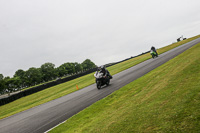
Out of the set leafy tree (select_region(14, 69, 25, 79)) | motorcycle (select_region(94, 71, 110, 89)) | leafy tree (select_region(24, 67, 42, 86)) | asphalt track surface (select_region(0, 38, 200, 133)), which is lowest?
asphalt track surface (select_region(0, 38, 200, 133))

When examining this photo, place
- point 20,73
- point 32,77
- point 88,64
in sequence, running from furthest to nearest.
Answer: point 88,64 < point 20,73 < point 32,77

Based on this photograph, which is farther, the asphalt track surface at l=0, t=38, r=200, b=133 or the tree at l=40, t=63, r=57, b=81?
the tree at l=40, t=63, r=57, b=81

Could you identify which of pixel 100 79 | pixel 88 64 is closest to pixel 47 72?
pixel 88 64

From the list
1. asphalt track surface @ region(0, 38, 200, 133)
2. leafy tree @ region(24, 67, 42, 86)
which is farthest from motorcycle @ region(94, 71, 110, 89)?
leafy tree @ region(24, 67, 42, 86)

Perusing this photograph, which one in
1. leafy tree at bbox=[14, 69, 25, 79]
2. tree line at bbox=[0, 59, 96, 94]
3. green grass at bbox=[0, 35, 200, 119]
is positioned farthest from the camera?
leafy tree at bbox=[14, 69, 25, 79]

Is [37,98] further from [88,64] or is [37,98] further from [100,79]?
[88,64]

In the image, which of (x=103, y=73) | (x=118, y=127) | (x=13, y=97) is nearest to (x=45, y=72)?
(x=13, y=97)

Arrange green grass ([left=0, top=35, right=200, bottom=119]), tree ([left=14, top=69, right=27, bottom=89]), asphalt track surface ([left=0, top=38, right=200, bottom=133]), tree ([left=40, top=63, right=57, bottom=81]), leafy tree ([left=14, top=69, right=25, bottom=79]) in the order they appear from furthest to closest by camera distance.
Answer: tree ([left=40, top=63, right=57, bottom=81])
leafy tree ([left=14, top=69, right=25, bottom=79])
tree ([left=14, top=69, right=27, bottom=89])
green grass ([left=0, top=35, right=200, bottom=119])
asphalt track surface ([left=0, top=38, right=200, bottom=133])

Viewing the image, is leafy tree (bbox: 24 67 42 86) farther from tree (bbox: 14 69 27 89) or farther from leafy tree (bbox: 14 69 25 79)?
leafy tree (bbox: 14 69 25 79)

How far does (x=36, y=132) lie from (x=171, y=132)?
569 cm

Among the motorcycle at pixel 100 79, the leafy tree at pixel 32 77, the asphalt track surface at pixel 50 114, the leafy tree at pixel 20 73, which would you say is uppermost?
the leafy tree at pixel 20 73

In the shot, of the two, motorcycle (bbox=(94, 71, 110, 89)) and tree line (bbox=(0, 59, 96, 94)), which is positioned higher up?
tree line (bbox=(0, 59, 96, 94))

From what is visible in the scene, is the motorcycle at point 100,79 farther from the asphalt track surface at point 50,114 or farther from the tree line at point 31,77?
the tree line at point 31,77

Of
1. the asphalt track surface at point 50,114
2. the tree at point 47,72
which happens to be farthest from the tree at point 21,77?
the asphalt track surface at point 50,114
